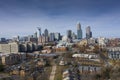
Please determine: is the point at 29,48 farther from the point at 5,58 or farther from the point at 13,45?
the point at 5,58

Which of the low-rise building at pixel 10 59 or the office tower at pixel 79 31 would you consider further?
the office tower at pixel 79 31

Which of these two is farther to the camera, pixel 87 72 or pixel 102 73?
pixel 87 72

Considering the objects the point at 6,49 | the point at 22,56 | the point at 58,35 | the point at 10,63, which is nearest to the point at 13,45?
the point at 6,49

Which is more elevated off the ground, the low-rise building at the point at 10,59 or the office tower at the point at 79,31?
the office tower at the point at 79,31

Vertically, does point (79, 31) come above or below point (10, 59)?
above

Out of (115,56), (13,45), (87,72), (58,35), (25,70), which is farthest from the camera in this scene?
(58,35)

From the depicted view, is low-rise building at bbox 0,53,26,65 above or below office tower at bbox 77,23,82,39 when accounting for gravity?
below

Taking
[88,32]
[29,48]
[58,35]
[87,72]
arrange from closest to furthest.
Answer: [87,72] < [29,48] < [58,35] < [88,32]

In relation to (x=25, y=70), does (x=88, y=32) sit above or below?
above

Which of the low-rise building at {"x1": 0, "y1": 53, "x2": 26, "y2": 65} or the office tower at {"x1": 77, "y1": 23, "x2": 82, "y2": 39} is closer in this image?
the low-rise building at {"x1": 0, "y1": 53, "x2": 26, "y2": 65}

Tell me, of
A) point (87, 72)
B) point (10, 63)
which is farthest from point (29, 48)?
point (87, 72)

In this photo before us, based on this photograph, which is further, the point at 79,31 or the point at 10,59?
the point at 79,31
